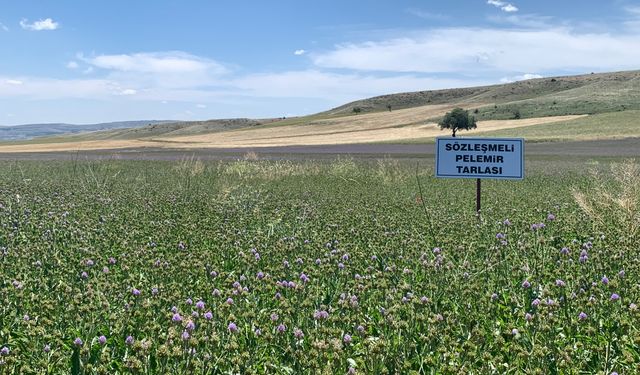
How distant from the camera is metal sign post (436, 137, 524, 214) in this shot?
28.7ft

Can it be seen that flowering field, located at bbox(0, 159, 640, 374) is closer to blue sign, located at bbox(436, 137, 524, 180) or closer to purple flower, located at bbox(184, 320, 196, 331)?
purple flower, located at bbox(184, 320, 196, 331)

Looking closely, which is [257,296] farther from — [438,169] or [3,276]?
[438,169]

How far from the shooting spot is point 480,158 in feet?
29.2

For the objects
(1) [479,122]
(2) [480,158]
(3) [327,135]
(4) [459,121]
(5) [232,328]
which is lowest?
(5) [232,328]

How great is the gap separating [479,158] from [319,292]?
16.6ft

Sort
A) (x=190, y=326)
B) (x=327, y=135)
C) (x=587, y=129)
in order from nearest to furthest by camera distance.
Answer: (x=190, y=326)
(x=587, y=129)
(x=327, y=135)

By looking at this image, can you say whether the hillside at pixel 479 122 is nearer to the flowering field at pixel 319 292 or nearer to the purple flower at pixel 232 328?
the flowering field at pixel 319 292

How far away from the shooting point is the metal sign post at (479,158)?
8758mm

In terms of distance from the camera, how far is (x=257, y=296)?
4719 millimetres

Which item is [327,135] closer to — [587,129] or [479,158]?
[587,129]

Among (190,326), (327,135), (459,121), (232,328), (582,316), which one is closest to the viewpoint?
(190,326)

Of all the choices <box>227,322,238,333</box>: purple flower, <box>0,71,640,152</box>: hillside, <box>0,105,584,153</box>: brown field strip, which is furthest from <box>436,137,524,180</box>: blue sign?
<box>0,105,584,153</box>: brown field strip

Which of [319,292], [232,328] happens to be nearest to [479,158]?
[319,292]

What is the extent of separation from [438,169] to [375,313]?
508cm
